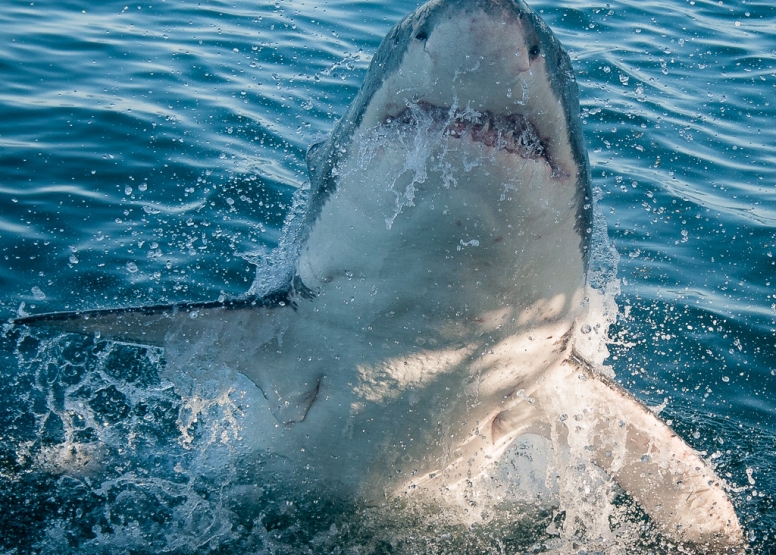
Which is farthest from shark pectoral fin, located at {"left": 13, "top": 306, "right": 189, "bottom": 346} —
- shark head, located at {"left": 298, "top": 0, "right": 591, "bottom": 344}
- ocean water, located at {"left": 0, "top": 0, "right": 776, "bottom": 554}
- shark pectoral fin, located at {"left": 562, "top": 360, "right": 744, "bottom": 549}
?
shark pectoral fin, located at {"left": 562, "top": 360, "right": 744, "bottom": 549}

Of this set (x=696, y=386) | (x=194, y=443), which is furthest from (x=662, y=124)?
(x=194, y=443)

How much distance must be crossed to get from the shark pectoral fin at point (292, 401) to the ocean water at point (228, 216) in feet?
0.81

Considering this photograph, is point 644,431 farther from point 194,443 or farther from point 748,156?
point 748,156

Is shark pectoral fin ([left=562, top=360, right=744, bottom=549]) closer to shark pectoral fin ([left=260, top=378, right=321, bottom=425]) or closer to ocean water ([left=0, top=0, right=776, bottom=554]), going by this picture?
ocean water ([left=0, top=0, right=776, bottom=554])

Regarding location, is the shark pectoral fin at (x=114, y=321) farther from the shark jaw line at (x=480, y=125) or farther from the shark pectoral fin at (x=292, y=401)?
the shark jaw line at (x=480, y=125)

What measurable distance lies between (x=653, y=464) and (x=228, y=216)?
181 inches

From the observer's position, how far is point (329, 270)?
11.5 ft

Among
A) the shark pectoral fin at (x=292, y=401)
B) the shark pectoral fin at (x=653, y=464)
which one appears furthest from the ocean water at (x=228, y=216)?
the shark pectoral fin at (x=653, y=464)

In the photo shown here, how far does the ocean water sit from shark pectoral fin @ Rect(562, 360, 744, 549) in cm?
38

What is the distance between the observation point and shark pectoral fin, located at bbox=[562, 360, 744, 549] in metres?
4.26

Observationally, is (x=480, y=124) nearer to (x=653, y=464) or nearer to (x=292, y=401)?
(x=292, y=401)

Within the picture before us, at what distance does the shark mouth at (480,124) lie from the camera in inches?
108

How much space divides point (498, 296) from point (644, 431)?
156 centimetres

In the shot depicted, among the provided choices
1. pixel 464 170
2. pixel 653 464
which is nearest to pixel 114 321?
pixel 464 170
